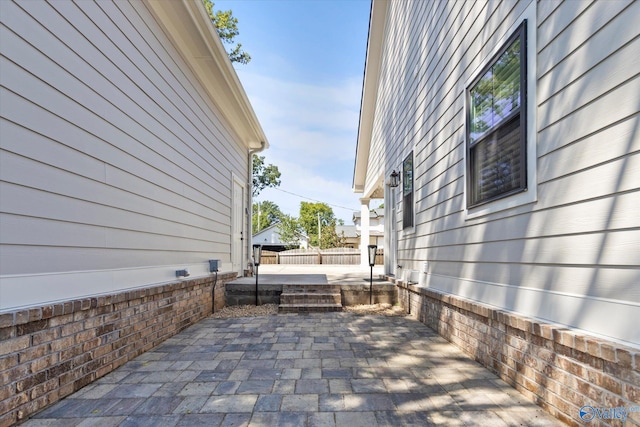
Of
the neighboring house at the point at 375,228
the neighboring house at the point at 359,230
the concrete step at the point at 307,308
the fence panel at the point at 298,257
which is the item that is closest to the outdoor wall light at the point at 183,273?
the concrete step at the point at 307,308

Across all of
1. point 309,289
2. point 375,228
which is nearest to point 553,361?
point 309,289

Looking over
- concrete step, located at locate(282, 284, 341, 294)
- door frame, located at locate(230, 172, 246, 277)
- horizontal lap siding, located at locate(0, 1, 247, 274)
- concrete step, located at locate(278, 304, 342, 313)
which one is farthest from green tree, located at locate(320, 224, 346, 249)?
horizontal lap siding, located at locate(0, 1, 247, 274)

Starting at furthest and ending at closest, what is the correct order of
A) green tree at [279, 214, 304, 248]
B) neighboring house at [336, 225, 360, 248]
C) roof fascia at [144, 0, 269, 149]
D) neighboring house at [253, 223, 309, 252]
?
1. neighboring house at [253, 223, 309, 252]
2. green tree at [279, 214, 304, 248]
3. neighboring house at [336, 225, 360, 248]
4. roof fascia at [144, 0, 269, 149]

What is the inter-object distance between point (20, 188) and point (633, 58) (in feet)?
11.0

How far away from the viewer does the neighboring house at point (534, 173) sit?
1.63m

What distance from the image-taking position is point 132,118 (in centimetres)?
328

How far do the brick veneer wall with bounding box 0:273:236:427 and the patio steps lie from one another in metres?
2.14

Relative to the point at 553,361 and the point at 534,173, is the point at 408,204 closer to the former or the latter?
the point at 534,173

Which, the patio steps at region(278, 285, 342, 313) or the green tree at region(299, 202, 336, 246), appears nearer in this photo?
the patio steps at region(278, 285, 342, 313)

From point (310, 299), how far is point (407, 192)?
2456mm

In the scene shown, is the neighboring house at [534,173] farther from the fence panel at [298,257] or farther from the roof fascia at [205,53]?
the fence panel at [298,257]

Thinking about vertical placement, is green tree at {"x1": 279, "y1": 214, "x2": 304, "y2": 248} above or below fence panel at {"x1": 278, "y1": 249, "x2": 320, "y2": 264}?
above

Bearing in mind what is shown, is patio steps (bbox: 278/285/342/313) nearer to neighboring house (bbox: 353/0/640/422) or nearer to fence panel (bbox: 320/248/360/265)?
neighboring house (bbox: 353/0/640/422)

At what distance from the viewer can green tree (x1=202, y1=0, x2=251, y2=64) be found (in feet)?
34.4
